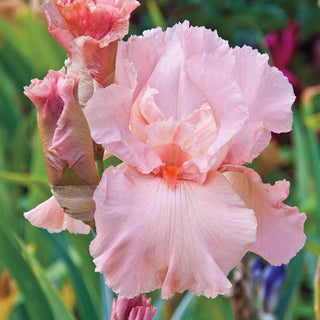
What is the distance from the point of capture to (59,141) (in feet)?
1.46

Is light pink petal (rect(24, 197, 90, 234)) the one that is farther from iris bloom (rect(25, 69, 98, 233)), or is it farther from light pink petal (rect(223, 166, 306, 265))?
light pink petal (rect(223, 166, 306, 265))

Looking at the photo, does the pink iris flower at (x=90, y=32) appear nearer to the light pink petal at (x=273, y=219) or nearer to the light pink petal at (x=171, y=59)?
the light pink petal at (x=171, y=59)

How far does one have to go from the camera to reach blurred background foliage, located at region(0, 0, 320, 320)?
87 centimetres

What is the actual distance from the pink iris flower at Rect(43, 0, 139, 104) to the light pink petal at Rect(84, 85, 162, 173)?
0.10ft

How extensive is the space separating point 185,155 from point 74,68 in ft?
0.38

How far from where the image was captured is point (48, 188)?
0.90 metres

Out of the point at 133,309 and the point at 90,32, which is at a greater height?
the point at 90,32

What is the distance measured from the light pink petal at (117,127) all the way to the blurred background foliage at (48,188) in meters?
0.22

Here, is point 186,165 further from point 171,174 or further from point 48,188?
point 48,188

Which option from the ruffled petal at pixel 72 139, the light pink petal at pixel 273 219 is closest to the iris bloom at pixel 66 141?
the ruffled petal at pixel 72 139

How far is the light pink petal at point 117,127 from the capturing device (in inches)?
17.3

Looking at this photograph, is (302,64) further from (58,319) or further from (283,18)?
(58,319)

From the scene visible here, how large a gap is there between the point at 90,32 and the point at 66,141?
0.09 m

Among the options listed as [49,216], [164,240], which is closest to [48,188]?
[49,216]
